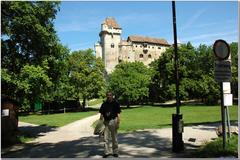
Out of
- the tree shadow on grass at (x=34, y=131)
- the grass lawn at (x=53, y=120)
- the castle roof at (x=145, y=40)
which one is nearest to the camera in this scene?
the tree shadow on grass at (x=34, y=131)

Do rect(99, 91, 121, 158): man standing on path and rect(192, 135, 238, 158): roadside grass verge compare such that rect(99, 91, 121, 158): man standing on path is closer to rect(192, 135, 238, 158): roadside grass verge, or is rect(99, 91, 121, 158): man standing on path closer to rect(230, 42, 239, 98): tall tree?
rect(192, 135, 238, 158): roadside grass verge

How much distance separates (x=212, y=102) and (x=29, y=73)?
55.1 meters

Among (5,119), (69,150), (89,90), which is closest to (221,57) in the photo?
(69,150)

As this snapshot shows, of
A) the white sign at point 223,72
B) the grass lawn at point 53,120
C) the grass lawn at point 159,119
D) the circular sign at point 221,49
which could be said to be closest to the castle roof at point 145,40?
the grass lawn at point 53,120

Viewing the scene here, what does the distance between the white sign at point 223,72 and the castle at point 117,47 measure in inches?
4608

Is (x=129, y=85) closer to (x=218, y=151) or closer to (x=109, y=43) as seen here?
(x=109, y=43)

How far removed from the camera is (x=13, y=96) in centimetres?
1973

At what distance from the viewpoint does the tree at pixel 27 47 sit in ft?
60.5

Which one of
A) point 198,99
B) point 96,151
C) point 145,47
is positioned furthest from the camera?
point 145,47

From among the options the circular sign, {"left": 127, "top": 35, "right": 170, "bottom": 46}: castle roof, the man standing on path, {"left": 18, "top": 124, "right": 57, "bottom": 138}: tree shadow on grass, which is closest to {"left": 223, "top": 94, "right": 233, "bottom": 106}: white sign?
the circular sign

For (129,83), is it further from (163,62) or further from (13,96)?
(13,96)

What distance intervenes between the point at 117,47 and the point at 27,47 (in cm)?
11806

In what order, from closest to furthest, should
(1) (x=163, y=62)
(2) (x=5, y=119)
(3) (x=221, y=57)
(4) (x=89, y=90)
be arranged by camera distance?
(3) (x=221, y=57)
(2) (x=5, y=119)
(4) (x=89, y=90)
(1) (x=163, y=62)

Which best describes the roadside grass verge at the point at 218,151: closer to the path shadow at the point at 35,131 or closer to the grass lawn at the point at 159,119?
the grass lawn at the point at 159,119
